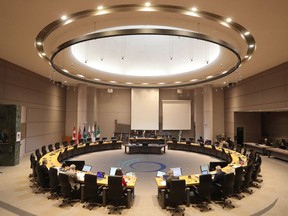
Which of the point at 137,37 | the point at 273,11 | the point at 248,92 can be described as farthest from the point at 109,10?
the point at 248,92

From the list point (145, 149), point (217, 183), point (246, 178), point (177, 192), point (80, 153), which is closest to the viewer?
point (177, 192)

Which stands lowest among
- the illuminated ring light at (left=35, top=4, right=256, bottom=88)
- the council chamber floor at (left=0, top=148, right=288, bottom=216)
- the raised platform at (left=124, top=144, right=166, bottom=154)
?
the council chamber floor at (left=0, top=148, right=288, bottom=216)

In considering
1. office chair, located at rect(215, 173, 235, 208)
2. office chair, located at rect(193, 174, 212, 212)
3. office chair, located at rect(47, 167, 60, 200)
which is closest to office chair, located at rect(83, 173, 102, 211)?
office chair, located at rect(47, 167, 60, 200)

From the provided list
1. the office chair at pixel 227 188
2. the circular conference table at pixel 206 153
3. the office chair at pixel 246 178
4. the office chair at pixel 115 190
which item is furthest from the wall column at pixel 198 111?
the office chair at pixel 115 190

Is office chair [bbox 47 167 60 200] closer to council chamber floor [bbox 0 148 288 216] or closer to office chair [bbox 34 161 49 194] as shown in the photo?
council chamber floor [bbox 0 148 288 216]

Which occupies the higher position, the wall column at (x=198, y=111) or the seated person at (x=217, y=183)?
the wall column at (x=198, y=111)

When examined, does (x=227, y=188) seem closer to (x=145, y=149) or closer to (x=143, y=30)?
(x=143, y=30)

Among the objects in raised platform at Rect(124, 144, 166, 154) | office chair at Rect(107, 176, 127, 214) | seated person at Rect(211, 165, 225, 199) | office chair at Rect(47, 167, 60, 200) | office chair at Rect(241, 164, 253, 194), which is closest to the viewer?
office chair at Rect(107, 176, 127, 214)

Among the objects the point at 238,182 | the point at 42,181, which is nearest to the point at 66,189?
the point at 42,181

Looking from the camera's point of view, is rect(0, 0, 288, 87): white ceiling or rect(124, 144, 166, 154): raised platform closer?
rect(0, 0, 288, 87): white ceiling

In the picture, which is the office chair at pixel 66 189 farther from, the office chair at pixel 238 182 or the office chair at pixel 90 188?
the office chair at pixel 238 182

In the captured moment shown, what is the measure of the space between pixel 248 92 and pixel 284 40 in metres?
7.64

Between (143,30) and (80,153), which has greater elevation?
(143,30)

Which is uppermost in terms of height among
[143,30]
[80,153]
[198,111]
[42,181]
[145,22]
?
[145,22]
